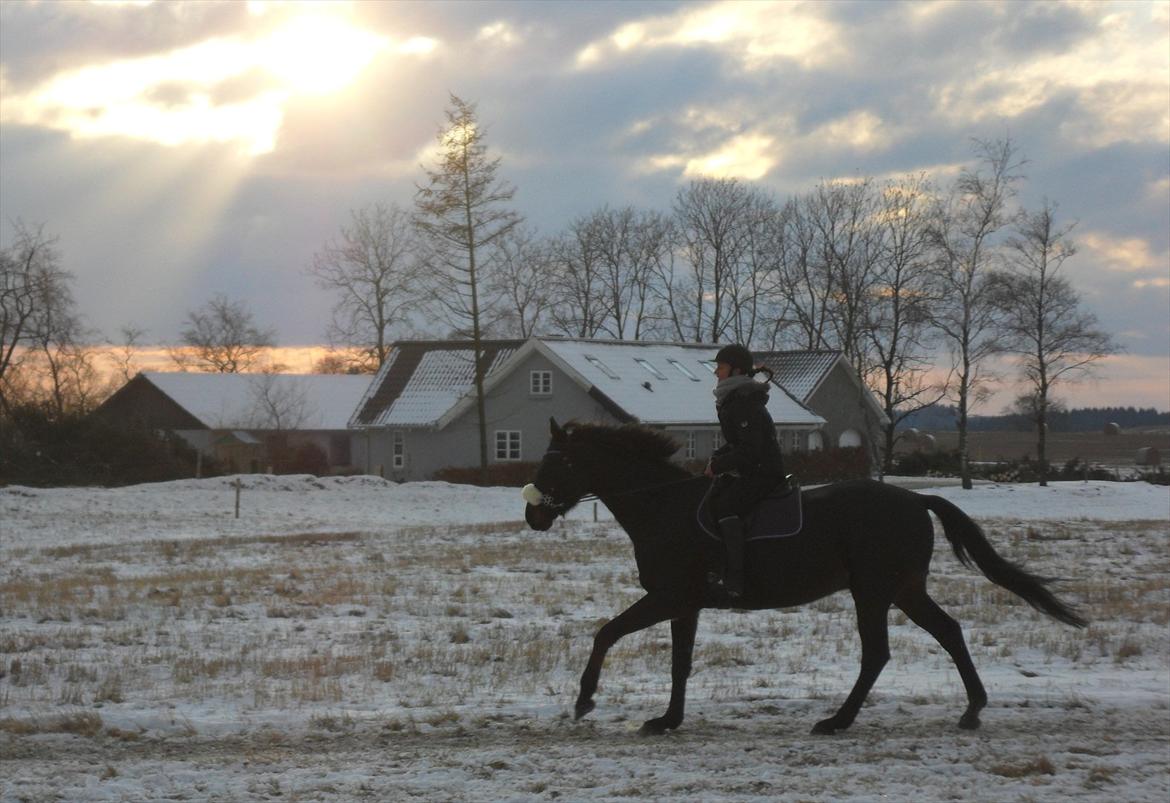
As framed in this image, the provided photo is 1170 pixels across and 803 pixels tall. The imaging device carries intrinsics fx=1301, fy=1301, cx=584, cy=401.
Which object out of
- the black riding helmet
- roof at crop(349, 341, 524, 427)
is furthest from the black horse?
roof at crop(349, 341, 524, 427)

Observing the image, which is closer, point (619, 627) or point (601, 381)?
point (619, 627)

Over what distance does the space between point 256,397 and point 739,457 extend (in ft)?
230

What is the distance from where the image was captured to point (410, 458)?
191 ft

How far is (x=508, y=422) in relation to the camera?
5550cm

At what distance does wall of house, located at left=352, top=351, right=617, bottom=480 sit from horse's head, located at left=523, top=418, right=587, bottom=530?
1688 inches

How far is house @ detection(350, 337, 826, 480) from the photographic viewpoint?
54.2m

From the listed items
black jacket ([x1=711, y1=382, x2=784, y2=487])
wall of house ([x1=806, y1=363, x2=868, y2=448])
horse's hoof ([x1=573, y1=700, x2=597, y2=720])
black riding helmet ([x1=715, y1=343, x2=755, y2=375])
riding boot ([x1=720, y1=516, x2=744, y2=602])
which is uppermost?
wall of house ([x1=806, y1=363, x2=868, y2=448])

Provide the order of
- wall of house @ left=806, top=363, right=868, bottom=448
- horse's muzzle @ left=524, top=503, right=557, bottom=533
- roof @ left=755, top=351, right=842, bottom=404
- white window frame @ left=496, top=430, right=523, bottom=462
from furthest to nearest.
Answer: wall of house @ left=806, top=363, right=868, bottom=448, roof @ left=755, top=351, right=842, bottom=404, white window frame @ left=496, top=430, right=523, bottom=462, horse's muzzle @ left=524, top=503, right=557, bottom=533

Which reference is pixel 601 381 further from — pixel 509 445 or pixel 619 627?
pixel 619 627

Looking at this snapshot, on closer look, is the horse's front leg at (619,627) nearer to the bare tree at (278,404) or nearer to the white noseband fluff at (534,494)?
the white noseband fluff at (534,494)

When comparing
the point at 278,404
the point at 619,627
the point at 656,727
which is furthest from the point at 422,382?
the point at 656,727

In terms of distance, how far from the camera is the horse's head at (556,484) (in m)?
9.51

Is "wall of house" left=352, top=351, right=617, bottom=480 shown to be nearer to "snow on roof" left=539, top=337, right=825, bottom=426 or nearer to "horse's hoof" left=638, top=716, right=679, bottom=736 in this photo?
"snow on roof" left=539, top=337, right=825, bottom=426

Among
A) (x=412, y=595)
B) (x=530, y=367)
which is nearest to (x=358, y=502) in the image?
(x=530, y=367)
